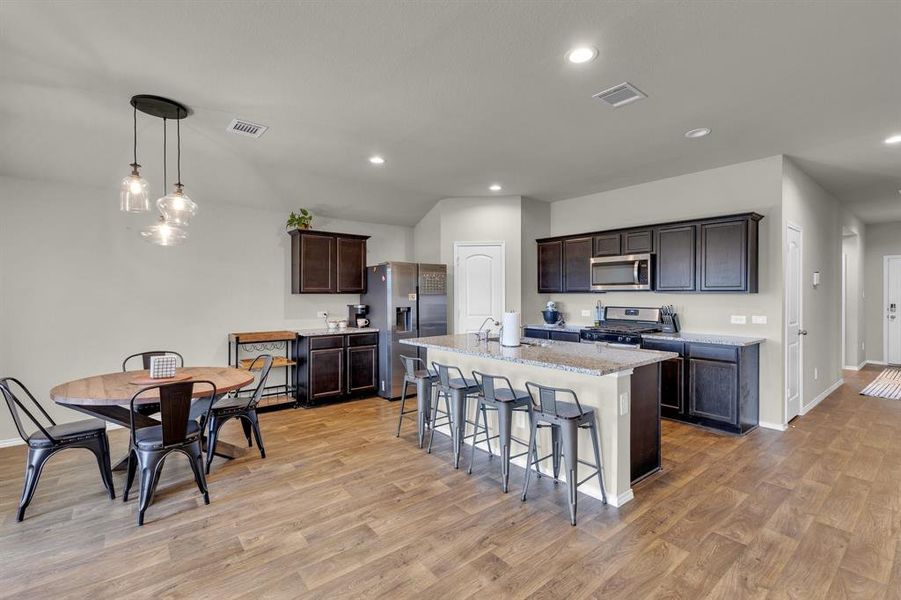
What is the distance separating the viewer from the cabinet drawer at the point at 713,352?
4188mm

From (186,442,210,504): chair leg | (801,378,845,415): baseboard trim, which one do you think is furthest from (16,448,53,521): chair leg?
(801,378,845,415): baseboard trim

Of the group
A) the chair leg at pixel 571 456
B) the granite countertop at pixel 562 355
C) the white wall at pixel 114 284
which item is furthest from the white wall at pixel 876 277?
the white wall at pixel 114 284

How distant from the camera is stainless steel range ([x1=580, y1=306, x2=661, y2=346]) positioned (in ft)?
16.3

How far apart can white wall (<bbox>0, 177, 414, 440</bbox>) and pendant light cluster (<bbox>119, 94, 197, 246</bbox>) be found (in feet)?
5.30

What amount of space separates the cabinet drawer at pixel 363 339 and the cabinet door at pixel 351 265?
686mm

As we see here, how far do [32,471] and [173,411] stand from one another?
986 millimetres

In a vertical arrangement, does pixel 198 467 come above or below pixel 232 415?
below

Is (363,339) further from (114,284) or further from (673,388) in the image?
(673,388)

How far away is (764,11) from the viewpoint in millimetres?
2164

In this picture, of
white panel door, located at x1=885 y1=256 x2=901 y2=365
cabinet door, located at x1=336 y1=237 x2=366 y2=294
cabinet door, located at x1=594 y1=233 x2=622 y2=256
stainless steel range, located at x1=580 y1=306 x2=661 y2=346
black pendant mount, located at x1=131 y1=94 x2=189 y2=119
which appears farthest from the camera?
white panel door, located at x1=885 y1=256 x2=901 y2=365

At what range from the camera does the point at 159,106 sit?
10.6ft

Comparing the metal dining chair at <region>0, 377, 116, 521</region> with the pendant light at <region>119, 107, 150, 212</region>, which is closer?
the metal dining chair at <region>0, 377, 116, 521</region>

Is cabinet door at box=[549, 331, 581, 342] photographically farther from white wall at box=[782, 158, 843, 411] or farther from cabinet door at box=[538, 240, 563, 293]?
white wall at box=[782, 158, 843, 411]

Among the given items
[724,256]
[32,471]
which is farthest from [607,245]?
[32,471]
